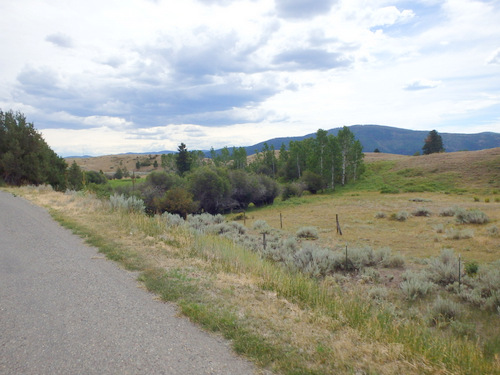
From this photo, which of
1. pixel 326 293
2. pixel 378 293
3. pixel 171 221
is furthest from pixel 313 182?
pixel 326 293

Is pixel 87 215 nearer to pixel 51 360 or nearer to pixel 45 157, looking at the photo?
pixel 51 360

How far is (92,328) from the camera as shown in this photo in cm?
385

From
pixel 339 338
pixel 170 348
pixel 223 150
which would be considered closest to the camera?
pixel 170 348

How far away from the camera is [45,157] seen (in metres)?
32.6

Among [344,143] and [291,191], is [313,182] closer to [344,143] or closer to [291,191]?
[291,191]

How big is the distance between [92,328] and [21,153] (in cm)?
3324

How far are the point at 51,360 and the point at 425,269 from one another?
10.9 m

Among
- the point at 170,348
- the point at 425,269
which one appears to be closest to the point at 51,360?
the point at 170,348

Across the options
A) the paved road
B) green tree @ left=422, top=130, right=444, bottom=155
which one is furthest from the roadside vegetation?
green tree @ left=422, top=130, right=444, bottom=155

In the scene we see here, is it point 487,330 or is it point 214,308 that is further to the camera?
point 487,330

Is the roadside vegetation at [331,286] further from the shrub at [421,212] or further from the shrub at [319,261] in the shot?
the shrub at [421,212]

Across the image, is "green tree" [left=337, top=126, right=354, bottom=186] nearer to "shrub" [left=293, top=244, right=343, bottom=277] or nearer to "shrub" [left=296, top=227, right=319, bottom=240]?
"shrub" [left=296, top=227, right=319, bottom=240]

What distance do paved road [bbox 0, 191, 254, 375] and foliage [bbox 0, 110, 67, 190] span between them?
2903 cm

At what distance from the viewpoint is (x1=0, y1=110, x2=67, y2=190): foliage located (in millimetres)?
29391
